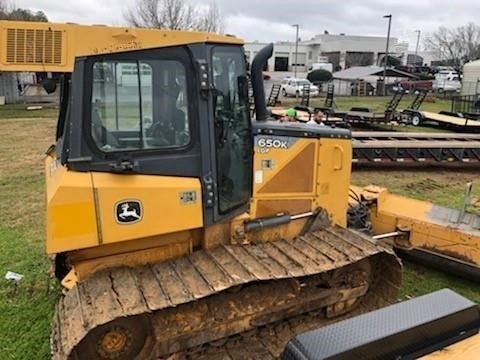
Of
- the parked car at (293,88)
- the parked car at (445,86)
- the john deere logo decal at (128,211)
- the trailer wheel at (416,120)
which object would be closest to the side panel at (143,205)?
the john deere logo decal at (128,211)

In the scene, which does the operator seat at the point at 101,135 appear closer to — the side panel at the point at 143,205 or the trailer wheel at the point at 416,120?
the side panel at the point at 143,205

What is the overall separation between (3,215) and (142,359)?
5.36 meters

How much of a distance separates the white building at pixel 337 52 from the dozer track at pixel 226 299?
69.3 meters

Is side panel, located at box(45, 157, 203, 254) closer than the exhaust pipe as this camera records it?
Yes

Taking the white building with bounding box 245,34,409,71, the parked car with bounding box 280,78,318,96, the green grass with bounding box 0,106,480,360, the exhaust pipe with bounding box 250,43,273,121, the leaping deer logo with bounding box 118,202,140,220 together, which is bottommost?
the green grass with bounding box 0,106,480,360

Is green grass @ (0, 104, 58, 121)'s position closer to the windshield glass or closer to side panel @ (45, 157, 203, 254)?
the windshield glass

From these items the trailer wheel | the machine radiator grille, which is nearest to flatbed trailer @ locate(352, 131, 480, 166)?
the trailer wheel

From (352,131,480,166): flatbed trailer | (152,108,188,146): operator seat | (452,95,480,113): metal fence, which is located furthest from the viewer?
(452,95,480,113): metal fence

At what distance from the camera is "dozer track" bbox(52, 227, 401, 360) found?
3.64 metres

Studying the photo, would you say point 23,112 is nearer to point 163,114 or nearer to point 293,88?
point 293,88

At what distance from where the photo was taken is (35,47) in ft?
11.2

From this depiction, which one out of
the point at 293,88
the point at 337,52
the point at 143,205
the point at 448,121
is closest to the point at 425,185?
the point at 143,205

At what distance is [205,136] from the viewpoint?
3.98 m

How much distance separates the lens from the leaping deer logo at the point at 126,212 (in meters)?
3.75
